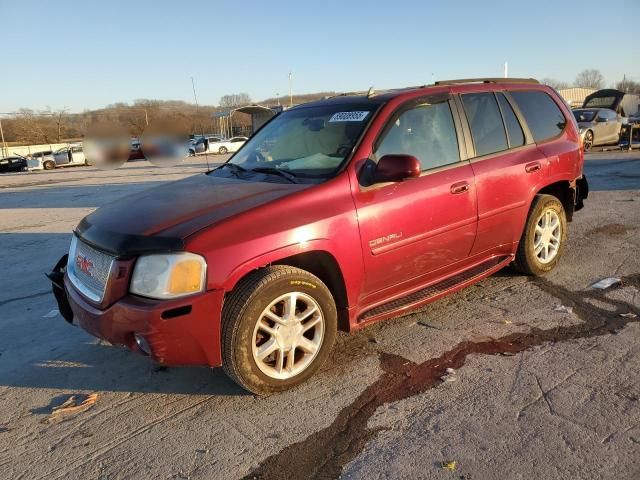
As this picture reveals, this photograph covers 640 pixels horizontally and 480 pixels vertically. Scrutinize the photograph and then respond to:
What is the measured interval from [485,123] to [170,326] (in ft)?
10.2

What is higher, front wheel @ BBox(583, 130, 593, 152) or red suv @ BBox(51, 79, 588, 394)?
red suv @ BBox(51, 79, 588, 394)

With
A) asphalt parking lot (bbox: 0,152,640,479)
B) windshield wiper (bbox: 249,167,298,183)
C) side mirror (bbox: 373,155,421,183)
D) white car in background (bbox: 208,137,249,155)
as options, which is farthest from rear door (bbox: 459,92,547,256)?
white car in background (bbox: 208,137,249,155)

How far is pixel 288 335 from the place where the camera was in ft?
10.2

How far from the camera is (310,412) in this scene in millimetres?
2932

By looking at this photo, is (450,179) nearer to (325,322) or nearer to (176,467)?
(325,322)

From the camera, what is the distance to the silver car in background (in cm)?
1884

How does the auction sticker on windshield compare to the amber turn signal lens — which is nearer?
the amber turn signal lens

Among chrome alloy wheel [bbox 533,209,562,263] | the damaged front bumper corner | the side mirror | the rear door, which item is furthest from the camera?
chrome alloy wheel [bbox 533,209,562,263]

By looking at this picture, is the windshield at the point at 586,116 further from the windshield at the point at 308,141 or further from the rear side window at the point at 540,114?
the windshield at the point at 308,141

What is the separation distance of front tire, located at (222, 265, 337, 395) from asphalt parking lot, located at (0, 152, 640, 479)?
0.47ft

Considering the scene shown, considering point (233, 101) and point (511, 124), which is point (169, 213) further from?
point (233, 101)

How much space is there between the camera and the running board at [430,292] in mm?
3490

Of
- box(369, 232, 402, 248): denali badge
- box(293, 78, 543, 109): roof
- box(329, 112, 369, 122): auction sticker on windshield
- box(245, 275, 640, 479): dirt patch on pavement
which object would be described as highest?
box(293, 78, 543, 109): roof

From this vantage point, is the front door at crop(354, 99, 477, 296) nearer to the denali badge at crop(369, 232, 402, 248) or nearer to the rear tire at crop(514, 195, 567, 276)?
the denali badge at crop(369, 232, 402, 248)
